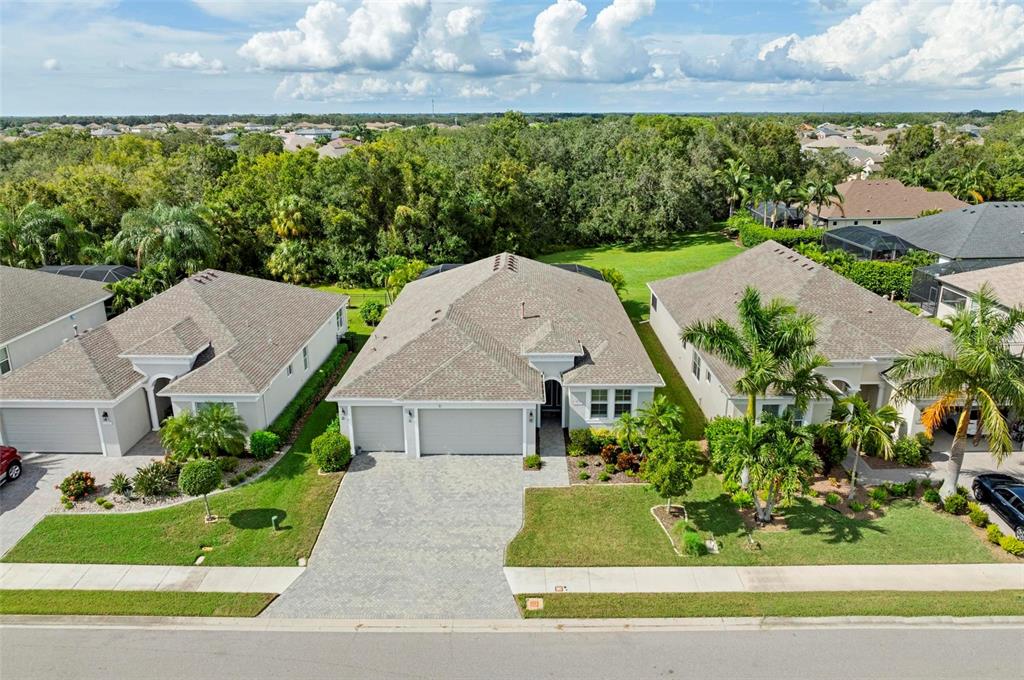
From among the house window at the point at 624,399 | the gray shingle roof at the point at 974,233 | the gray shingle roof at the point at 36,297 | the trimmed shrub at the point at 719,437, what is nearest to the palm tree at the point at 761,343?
the trimmed shrub at the point at 719,437

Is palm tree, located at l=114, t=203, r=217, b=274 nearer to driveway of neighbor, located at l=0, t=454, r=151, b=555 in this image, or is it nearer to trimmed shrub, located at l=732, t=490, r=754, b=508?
driveway of neighbor, located at l=0, t=454, r=151, b=555

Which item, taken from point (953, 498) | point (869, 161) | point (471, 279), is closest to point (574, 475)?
point (953, 498)

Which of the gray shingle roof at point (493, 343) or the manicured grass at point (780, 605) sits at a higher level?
the gray shingle roof at point (493, 343)

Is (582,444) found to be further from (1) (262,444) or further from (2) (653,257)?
(2) (653,257)

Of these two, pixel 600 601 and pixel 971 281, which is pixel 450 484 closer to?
pixel 600 601

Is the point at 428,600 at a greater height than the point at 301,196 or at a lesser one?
lesser

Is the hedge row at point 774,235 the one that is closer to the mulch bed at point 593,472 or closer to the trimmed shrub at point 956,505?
the trimmed shrub at point 956,505

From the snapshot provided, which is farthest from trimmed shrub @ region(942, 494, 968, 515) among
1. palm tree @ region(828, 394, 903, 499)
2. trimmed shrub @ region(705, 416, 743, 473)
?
trimmed shrub @ region(705, 416, 743, 473)

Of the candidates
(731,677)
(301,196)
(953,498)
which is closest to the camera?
(731,677)
